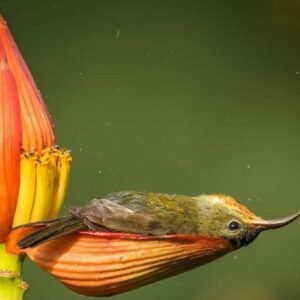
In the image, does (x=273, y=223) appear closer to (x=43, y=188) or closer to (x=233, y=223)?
(x=233, y=223)

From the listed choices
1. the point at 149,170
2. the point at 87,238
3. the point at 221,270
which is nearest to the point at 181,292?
the point at 221,270

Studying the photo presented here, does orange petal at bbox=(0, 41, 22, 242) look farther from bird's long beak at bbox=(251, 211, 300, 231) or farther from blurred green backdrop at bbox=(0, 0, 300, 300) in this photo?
blurred green backdrop at bbox=(0, 0, 300, 300)

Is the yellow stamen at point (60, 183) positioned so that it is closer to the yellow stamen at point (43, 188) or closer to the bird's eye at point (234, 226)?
the yellow stamen at point (43, 188)

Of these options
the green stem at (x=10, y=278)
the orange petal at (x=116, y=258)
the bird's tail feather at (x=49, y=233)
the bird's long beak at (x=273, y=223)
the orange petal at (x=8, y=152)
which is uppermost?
the orange petal at (x=8, y=152)

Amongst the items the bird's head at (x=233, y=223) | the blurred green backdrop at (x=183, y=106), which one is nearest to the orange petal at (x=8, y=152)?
the bird's head at (x=233, y=223)

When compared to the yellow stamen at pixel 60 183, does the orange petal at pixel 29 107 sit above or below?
above

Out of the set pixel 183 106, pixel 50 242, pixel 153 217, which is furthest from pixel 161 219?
pixel 183 106
